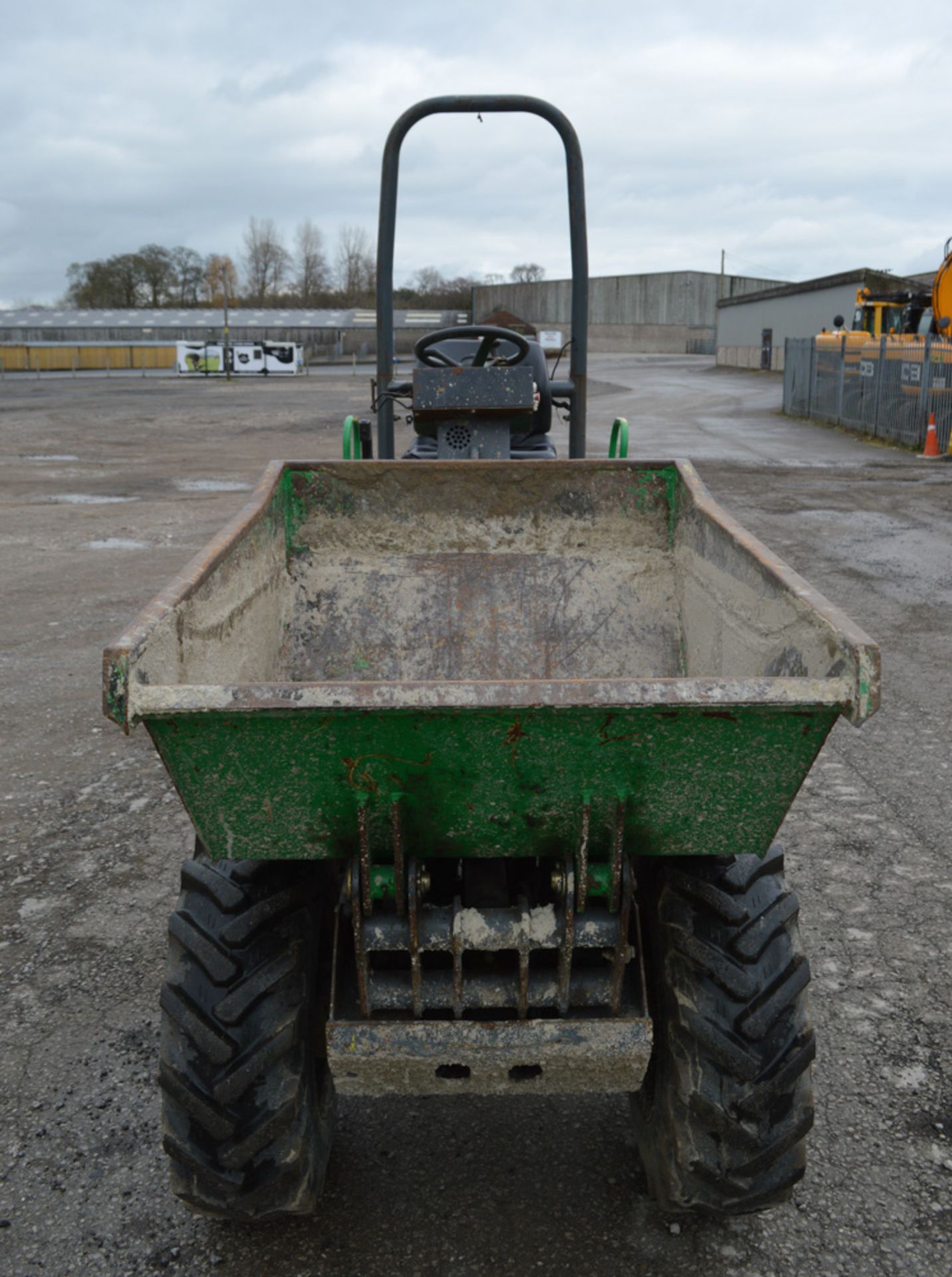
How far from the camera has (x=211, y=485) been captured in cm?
1445

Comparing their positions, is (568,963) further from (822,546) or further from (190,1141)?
(822,546)

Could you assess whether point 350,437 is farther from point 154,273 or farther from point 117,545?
point 154,273

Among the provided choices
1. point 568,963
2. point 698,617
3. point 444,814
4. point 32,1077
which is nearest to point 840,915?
point 698,617

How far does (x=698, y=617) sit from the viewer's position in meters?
3.51

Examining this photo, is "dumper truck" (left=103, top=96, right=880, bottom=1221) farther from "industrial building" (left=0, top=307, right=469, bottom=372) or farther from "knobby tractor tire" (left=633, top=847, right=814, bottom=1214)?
"industrial building" (left=0, top=307, right=469, bottom=372)

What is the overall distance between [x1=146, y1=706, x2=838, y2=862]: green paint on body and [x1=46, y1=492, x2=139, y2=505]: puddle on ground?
1161 centimetres

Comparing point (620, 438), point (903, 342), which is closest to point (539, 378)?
point (620, 438)

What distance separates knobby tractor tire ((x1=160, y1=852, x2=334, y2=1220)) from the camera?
2242mm

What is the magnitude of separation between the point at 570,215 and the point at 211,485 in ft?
31.4

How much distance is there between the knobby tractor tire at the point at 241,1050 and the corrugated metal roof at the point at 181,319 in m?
58.7

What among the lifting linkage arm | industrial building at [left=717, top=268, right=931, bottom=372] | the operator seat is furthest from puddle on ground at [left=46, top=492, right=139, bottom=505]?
industrial building at [left=717, top=268, right=931, bottom=372]

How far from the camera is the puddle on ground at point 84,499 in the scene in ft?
42.6

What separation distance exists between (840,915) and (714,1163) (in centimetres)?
168

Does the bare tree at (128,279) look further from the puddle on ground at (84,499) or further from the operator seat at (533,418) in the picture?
the operator seat at (533,418)
